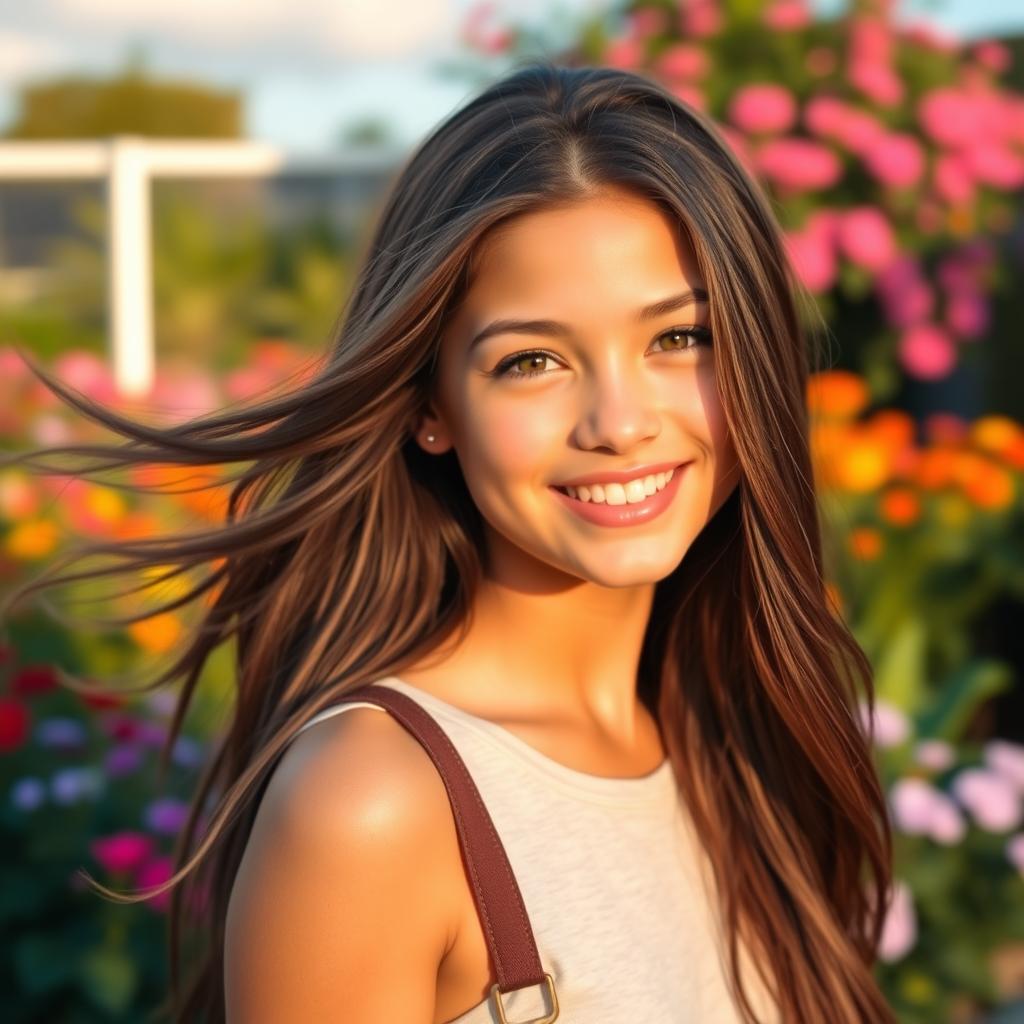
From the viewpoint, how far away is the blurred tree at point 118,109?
56.6 feet

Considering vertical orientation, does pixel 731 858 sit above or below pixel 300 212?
below

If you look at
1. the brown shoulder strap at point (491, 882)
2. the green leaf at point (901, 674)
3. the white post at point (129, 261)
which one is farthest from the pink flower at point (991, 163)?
the brown shoulder strap at point (491, 882)

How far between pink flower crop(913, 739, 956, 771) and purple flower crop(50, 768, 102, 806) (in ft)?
5.69

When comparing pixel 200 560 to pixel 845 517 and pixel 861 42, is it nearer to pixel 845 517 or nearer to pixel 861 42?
pixel 845 517

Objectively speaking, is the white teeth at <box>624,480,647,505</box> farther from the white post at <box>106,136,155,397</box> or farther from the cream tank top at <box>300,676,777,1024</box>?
the white post at <box>106,136,155,397</box>

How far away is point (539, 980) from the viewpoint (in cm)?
147

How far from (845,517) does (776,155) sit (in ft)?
5.06

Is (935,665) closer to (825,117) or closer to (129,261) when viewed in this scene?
(825,117)

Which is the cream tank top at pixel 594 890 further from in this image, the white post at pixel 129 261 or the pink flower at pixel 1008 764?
the white post at pixel 129 261

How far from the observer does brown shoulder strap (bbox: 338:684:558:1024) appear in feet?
4.78

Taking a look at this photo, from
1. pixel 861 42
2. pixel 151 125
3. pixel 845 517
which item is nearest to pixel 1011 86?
pixel 861 42

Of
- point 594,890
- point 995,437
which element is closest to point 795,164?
point 995,437

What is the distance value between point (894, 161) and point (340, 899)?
433cm

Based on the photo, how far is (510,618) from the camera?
1.80 m
